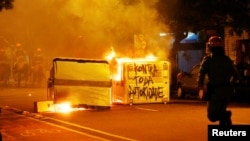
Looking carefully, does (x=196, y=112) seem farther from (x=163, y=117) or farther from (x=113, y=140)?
(x=113, y=140)

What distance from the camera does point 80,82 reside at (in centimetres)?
1819

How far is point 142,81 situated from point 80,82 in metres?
2.86

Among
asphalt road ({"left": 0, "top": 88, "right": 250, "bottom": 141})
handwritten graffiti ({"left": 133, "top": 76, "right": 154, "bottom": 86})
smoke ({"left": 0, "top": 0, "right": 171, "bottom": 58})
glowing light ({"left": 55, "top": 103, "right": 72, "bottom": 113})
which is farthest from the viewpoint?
smoke ({"left": 0, "top": 0, "right": 171, "bottom": 58})

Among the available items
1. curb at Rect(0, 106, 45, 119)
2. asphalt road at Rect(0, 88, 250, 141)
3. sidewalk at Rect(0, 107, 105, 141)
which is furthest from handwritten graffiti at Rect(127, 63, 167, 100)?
sidewalk at Rect(0, 107, 105, 141)

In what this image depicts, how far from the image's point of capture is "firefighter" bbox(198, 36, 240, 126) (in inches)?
352

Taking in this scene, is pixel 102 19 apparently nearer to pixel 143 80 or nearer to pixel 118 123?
pixel 143 80

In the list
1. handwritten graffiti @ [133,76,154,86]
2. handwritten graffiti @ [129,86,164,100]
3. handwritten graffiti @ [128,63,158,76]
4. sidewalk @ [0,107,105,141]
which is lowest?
sidewalk @ [0,107,105,141]

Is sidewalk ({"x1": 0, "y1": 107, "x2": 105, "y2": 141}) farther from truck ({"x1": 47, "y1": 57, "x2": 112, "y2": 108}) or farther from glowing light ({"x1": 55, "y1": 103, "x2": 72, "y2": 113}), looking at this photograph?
truck ({"x1": 47, "y1": 57, "x2": 112, "y2": 108})

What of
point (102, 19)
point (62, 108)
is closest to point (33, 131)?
point (62, 108)

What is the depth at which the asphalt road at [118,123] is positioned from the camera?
12.7 meters

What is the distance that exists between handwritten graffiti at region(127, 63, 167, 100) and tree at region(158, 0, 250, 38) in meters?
4.30

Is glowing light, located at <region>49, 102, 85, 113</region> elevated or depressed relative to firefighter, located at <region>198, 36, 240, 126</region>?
depressed

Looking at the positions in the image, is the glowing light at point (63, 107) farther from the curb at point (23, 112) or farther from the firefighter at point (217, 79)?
the firefighter at point (217, 79)

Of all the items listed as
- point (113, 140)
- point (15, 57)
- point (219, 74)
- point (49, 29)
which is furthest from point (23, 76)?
point (219, 74)
